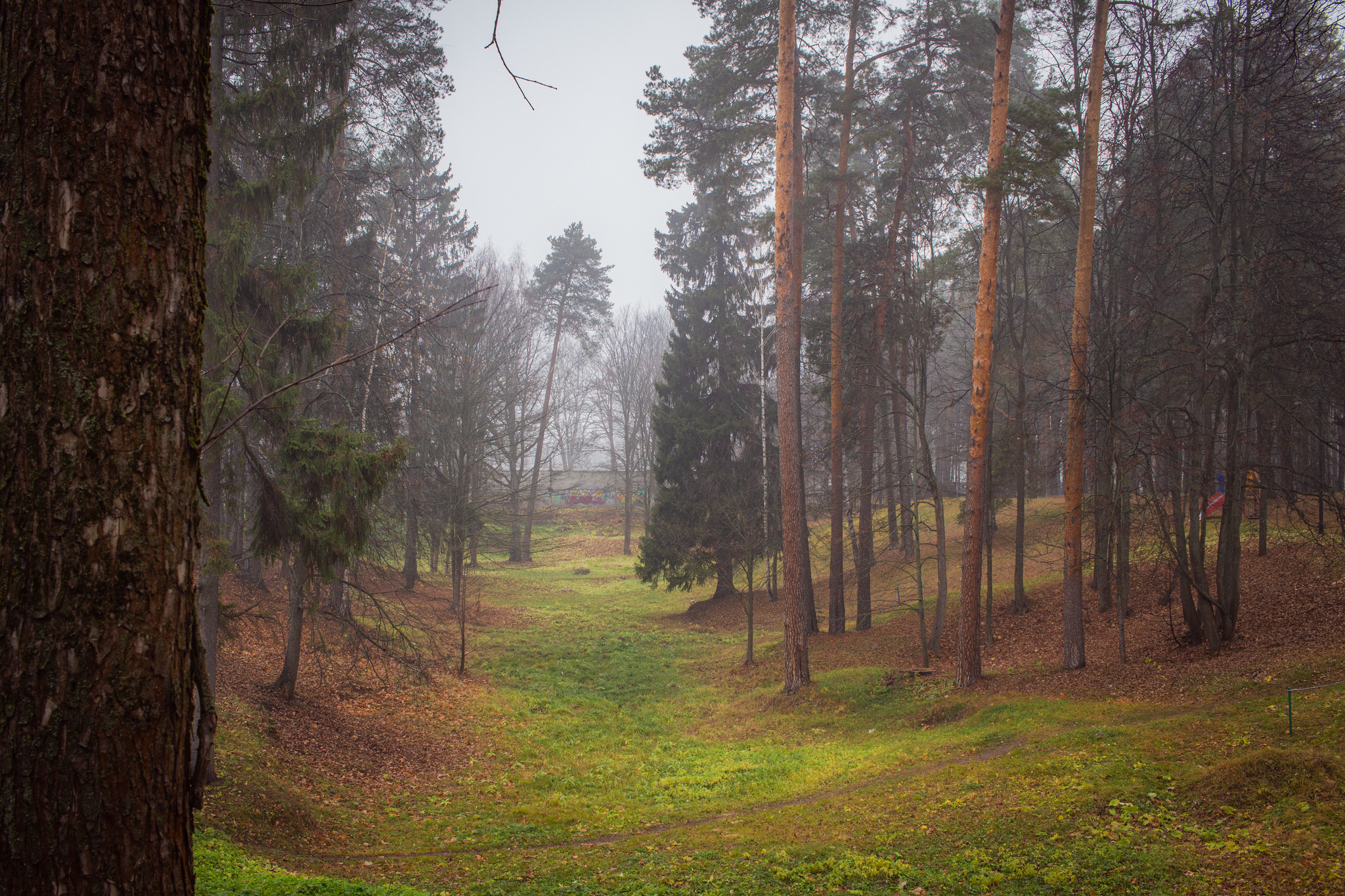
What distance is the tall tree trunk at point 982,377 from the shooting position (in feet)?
39.2

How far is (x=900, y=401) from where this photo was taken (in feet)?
94.7

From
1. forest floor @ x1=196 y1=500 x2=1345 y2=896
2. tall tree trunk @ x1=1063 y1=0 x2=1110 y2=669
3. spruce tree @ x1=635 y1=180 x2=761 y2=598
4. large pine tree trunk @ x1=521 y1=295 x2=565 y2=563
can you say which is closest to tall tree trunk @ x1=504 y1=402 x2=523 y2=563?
large pine tree trunk @ x1=521 y1=295 x2=565 y2=563

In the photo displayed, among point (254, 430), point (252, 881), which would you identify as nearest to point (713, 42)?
point (254, 430)

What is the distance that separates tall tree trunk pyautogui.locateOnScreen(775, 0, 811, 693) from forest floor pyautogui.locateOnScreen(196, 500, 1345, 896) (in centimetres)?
89

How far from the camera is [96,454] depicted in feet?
5.98

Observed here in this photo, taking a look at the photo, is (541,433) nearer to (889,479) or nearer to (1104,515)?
(889,479)

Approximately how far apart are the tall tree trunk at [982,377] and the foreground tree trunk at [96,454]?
1185 cm

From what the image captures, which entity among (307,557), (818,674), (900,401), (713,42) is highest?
(713,42)

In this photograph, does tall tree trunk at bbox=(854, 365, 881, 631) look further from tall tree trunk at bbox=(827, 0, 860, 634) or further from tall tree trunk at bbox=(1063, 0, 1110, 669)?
tall tree trunk at bbox=(1063, 0, 1110, 669)

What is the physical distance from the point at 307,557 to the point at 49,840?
7767mm

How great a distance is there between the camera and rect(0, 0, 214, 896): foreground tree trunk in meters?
1.69

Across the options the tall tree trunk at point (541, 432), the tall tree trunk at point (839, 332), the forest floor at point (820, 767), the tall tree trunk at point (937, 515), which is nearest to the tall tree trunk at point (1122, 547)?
the forest floor at point (820, 767)

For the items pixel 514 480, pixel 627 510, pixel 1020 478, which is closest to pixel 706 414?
pixel 514 480

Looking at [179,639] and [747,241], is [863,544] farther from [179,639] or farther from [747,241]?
[179,639]
